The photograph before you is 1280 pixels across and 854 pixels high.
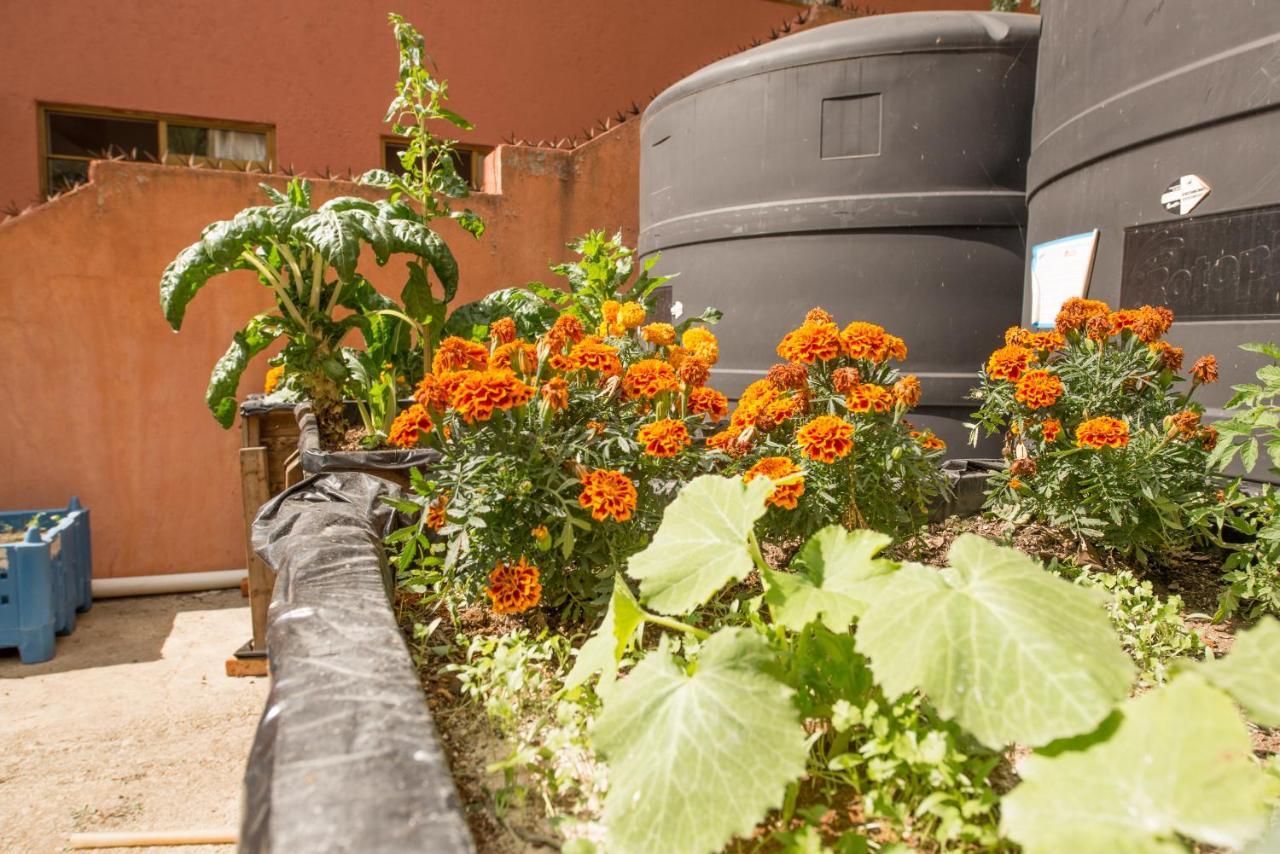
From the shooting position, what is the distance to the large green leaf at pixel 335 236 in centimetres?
206

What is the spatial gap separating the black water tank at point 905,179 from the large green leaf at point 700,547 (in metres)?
1.60

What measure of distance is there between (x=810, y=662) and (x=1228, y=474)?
1.36 meters

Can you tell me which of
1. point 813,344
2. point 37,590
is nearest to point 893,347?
point 813,344

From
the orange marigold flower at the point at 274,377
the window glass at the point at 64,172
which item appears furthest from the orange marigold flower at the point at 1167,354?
the window glass at the point at 64,172

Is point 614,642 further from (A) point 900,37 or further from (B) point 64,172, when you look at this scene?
(B) point 64,172

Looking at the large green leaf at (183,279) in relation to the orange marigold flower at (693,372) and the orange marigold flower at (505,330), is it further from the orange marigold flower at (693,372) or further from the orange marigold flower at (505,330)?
the orange marigold flower at (693,372)

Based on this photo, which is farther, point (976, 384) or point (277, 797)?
point (976, 384)

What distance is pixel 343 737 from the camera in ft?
2.60

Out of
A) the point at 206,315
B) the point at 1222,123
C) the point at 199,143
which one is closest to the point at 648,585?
the point at 1222,123

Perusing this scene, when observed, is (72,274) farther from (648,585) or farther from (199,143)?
(648,585)

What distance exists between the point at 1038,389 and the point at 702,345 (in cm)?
72

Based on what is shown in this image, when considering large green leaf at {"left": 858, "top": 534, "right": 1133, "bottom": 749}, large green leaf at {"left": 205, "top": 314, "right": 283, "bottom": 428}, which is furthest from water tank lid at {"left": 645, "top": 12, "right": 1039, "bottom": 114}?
large green leaf at {"left": 858, "top": 534, "right": 1133, "bottom": 749}

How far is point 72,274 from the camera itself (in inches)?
157

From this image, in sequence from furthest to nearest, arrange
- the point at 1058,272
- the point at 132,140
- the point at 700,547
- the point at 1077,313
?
the point at 132,140 → the point at 1058,272 → the point at 1077,313 → the point at 700,547
